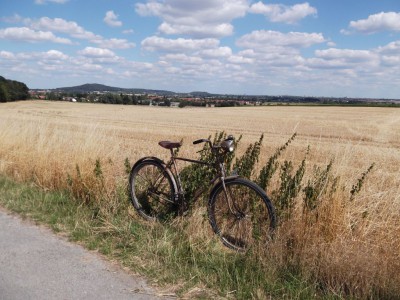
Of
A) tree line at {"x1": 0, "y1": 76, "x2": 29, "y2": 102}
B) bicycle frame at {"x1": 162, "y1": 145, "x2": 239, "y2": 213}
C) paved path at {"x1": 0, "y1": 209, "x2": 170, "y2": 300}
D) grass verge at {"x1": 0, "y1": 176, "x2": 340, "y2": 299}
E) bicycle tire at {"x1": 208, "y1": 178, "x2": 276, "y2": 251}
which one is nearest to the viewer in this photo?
paved path at {"x1": 0, "y1": 209, "x2": 170, "y2": 300}

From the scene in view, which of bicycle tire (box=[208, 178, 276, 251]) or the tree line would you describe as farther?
the tree line

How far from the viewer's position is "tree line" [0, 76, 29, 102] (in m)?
71.7

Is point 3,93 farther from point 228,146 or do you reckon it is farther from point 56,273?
point 56,273

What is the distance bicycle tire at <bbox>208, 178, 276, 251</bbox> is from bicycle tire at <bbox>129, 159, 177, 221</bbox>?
726 millimetres

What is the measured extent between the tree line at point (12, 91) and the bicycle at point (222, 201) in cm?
7597

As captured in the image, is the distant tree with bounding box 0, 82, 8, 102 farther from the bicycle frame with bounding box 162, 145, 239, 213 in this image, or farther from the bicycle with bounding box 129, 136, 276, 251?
the bicycle frame with bounding box 162, 145, 239, 213

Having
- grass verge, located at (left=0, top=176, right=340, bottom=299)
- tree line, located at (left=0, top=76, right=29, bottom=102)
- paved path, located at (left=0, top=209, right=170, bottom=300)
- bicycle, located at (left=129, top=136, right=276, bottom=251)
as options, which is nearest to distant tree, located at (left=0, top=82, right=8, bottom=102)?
tree line, located at (left=0, top=76, right=29, bottom=102)

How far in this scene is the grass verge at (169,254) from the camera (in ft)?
10.8

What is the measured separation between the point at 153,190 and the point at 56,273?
2058mm

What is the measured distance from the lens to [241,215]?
443 centimetres

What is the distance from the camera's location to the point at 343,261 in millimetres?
3447

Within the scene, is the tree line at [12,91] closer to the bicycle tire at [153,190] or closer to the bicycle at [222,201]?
the bicycle tire at [153,190]

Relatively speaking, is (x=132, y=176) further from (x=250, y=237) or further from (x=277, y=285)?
(x=277, y=285)

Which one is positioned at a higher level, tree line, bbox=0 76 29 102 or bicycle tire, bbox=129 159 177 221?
tree line, bbox=0 76 29 102
